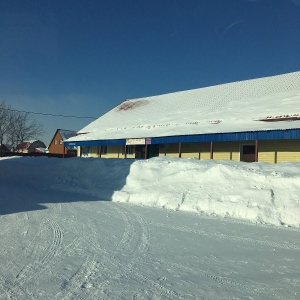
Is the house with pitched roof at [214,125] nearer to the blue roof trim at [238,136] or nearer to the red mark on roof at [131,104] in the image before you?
the blue roof trim at [238,136]

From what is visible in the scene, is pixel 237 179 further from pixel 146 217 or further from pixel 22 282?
pixel 22 282

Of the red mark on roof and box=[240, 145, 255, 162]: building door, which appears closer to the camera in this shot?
box=[240, 145, 255, 162]: building door

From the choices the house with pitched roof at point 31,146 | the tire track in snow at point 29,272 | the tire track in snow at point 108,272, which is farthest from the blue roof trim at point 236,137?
the house with pitched roof at point 31,146

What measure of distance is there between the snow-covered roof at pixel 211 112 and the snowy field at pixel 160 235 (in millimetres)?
8518

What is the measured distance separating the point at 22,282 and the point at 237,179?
832 cm

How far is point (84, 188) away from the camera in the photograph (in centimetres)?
1556

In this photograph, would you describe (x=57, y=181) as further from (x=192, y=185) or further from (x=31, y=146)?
(x=31, y=146)

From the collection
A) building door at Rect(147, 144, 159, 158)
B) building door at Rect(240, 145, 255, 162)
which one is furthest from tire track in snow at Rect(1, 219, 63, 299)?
building door at Rect(147, 144, 159, 158)

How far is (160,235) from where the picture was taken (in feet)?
24.4

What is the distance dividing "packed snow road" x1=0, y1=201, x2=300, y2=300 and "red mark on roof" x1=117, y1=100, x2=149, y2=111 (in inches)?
1106

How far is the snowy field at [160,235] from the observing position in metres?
4.59

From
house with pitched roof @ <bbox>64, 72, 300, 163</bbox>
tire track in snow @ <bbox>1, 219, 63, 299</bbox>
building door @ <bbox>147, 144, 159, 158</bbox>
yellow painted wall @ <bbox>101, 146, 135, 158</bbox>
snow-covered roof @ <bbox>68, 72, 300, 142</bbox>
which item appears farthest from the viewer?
yellow painted wall @ <bbox>101, 146, 135, 158</bbox>

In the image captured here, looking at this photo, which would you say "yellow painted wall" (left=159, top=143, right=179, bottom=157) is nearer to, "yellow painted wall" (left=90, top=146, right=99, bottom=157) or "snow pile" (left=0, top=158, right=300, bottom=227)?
"yellow painted wall" (left=90, top=146, right=99, bottom=157)

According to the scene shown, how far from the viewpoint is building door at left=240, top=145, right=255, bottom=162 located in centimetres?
2233
